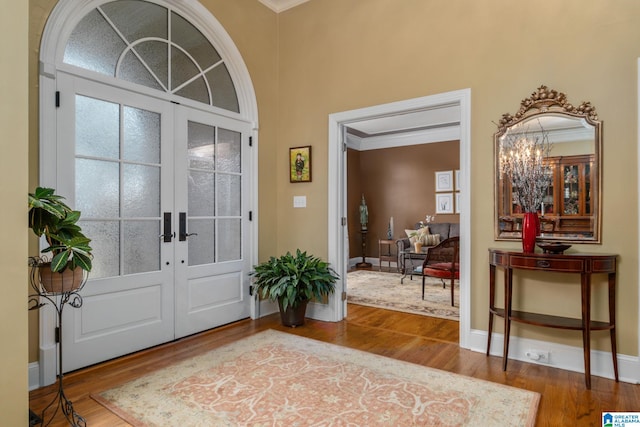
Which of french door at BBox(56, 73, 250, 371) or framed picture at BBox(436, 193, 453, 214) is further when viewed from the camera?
framed picture at BBox(436, 193, 453, 214)

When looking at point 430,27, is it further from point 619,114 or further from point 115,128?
point 115,128

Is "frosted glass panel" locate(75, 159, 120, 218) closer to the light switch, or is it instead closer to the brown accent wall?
the light switch

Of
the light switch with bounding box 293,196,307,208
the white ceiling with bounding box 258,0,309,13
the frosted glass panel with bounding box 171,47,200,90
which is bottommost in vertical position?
the light switch with bounding box 293,196,307,208

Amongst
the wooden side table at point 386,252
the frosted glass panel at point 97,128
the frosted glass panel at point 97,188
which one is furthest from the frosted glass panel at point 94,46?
the wooden side table at point 386,252

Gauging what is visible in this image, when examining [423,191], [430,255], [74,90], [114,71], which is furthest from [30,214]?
[423,191]

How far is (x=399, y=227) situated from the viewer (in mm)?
8148

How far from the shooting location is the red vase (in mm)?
2785

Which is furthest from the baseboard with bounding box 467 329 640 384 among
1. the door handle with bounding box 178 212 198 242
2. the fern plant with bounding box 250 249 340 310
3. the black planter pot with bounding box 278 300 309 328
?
the door handle with bounding box 178 212 198 242

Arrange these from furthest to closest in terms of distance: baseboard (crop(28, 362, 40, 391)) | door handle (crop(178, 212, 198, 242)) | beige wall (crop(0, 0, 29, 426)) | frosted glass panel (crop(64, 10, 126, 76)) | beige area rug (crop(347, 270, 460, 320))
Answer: beige area rug (crop(347, 270, 460, 320)) → door handle (crop(178, 212, 198, 242)) → frosted glass panel (crop(64, 10, 126, 76)) → baseboard (crop(28, 362, 40, 391)) → beige wall (crop(0, 0, 29, 426))

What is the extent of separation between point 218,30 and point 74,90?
1558 millimetres

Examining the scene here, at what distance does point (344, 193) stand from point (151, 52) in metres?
2.25

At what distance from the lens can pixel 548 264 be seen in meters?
2.61

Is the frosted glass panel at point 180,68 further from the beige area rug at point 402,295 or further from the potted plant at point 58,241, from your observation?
the beige area rug at point 402,295

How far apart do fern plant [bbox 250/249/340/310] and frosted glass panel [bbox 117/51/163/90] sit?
6.52 feet
